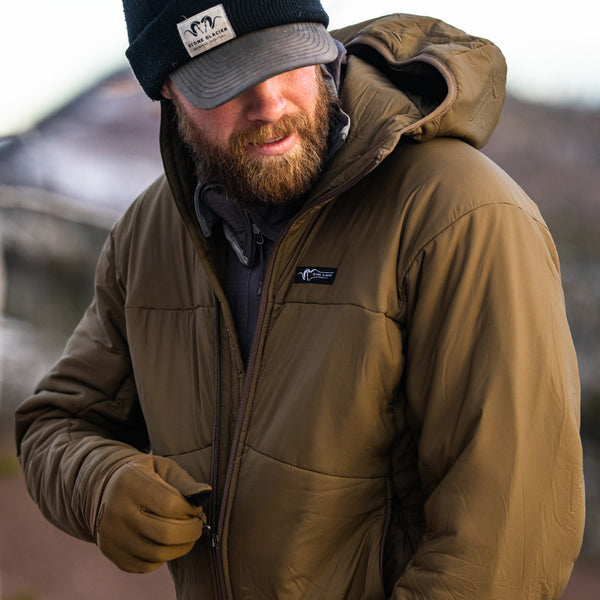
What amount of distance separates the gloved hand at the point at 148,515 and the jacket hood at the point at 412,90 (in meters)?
0.54

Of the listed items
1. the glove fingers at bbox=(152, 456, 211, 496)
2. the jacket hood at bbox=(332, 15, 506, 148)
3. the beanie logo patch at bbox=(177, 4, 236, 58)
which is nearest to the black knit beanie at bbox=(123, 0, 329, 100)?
the beanie logo patch at bbox=(177, 4, 236, 58)

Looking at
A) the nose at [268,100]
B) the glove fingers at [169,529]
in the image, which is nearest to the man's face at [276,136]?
the nose at [268,100]

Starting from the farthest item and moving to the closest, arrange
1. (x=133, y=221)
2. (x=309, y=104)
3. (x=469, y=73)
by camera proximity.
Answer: (x=133, y=221), (x=309, y=104), (x=469, y=73)

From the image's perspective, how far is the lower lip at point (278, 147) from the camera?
1.20 meters

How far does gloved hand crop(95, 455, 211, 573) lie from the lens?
1.17 meters

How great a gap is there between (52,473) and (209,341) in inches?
17.2

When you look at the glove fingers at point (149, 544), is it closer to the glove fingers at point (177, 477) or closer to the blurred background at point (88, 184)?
the glove fingers at point (177, 477)

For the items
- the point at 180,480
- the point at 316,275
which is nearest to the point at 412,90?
the point at 316,275

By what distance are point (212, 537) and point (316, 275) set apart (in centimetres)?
48

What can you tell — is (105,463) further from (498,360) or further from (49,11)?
(49,11)

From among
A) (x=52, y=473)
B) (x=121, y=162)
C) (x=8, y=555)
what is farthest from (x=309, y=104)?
(x=8, y=555)

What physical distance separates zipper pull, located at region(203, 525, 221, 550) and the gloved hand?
2 centimetres

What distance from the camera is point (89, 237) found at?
3193 mm

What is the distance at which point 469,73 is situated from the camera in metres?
1.09
